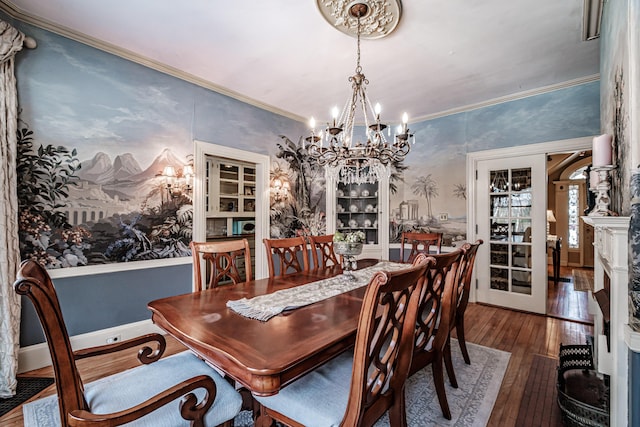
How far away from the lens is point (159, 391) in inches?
48.9

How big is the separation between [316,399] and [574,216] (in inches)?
340

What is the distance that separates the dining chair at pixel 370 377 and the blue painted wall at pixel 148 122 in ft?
7.18

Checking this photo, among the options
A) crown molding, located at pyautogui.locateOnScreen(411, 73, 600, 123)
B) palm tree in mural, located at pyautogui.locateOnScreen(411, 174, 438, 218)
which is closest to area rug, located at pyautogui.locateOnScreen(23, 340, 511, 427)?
palm tree in mural, located at pyautogui.locateOnScreen(411, 174, 438, 218)

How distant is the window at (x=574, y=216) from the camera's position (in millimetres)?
7008

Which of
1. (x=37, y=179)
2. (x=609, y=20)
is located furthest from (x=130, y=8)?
(x=609, y=20)

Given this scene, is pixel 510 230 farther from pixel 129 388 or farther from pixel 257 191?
pixel 129 388

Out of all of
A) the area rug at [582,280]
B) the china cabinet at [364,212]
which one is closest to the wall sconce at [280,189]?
the china cabinet at [364,212]

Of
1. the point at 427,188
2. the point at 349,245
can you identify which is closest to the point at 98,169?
the point at 349,245

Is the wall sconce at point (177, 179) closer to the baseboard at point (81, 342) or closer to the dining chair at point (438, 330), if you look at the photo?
the baseboard at point (81, 342)

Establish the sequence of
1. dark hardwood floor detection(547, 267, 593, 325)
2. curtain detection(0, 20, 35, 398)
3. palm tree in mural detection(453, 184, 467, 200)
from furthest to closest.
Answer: palm tree in mural detection(453, 184, 467, 200) → dark hardwood floor detection(547, 267, 593, 325) → curtain detection(0, 20, 35, 398)

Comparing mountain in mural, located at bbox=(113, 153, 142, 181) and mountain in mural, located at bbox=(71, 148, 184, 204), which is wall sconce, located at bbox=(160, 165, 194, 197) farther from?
mountain in mural, located at bbox=(113, 153, 142, 181)

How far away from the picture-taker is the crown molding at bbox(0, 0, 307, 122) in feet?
7.32

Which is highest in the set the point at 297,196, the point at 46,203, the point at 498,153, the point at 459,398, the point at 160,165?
the point at 498,153

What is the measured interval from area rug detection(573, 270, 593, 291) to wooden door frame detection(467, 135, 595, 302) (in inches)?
100
